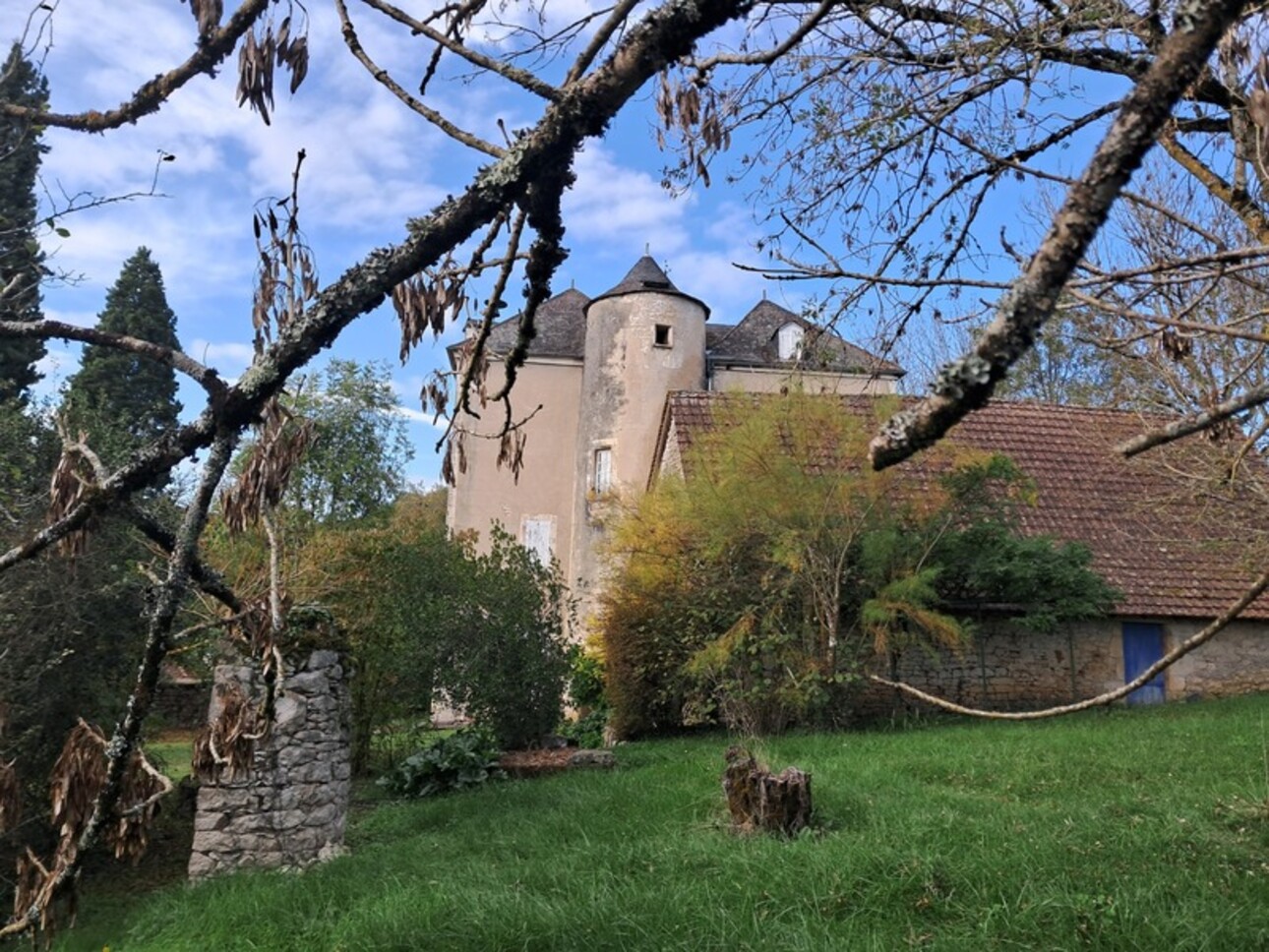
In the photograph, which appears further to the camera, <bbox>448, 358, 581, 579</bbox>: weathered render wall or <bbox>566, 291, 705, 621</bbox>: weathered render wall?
<bbox>448, 358, 581, 579</bbox>: weathered render wall

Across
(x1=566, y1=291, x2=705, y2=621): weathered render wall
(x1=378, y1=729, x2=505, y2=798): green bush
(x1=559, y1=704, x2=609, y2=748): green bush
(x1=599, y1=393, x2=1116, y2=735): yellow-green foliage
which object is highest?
(x1=566, y1=291, x2=705, y2=621): weathered render wall

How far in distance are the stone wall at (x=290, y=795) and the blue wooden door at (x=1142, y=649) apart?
12.6 m

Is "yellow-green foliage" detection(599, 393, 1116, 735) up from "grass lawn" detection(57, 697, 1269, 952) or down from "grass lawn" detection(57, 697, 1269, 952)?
up

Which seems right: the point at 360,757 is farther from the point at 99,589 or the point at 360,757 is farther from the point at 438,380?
the point at 438,380

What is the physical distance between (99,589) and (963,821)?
27.0ft

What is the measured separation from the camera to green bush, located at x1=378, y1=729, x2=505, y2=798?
11.3 metres

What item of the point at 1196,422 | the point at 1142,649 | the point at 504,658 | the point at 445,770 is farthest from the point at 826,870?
the point at 1142,649

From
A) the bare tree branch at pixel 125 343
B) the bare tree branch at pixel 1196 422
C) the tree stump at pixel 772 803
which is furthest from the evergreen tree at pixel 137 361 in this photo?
the bare tree branch at pixel 1196 422

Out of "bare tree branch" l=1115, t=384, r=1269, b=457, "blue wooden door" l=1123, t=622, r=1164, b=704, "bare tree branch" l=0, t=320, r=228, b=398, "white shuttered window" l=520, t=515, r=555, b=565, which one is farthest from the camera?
"white shuttered window" l=520, t=515, r=555, b=565

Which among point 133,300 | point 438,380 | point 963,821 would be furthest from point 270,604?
point 133,300

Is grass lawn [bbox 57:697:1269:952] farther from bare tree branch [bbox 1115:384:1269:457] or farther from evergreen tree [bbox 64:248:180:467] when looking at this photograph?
evergreen tree [bbox 64:248:180:467]

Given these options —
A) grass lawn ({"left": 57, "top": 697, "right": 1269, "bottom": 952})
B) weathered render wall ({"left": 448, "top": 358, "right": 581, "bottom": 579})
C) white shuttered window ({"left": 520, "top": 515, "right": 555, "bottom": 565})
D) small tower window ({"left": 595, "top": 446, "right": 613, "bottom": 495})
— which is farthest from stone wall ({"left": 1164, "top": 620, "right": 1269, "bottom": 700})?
white shuttered window ({"left": 520, "top": 515, "right": 555, "bottom": 565})

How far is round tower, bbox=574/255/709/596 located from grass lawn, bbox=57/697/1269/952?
493 inches

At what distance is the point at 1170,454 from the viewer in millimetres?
8891
